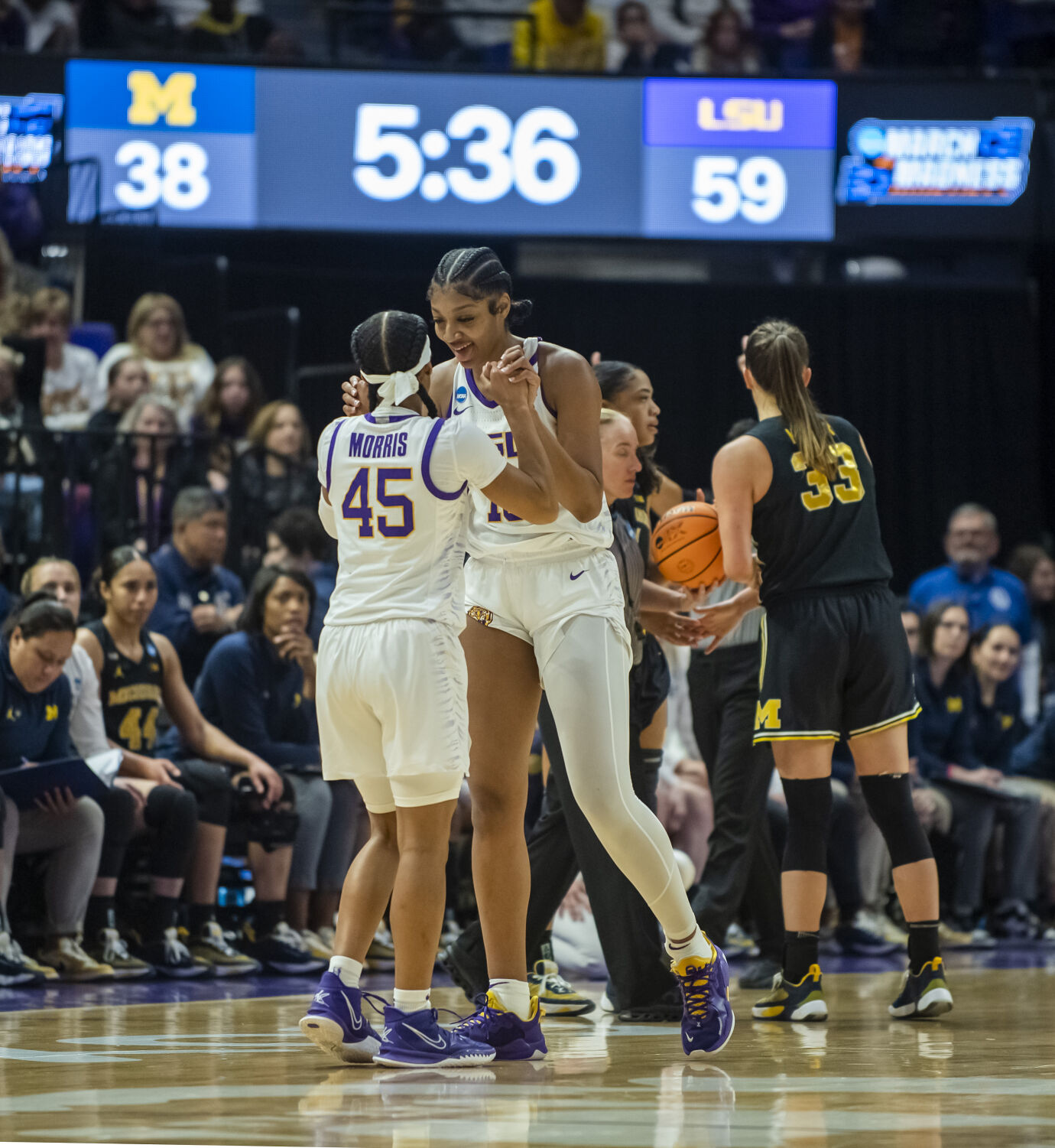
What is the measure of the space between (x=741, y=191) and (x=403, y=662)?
8304 millimetres

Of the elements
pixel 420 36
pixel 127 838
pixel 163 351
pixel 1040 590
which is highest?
pixel 420 36

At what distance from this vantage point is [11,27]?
10734 mm

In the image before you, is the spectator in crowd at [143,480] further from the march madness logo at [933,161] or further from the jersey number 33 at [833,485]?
the march madness logo at [933,161]

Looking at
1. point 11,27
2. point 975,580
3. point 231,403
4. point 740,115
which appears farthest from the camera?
point 740,115

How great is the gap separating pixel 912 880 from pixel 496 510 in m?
1.66

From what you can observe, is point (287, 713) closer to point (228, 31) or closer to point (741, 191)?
point (741, 191)

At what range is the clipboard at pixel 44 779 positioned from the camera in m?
5.52

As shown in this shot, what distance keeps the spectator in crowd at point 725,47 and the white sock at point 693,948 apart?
8.95 metres

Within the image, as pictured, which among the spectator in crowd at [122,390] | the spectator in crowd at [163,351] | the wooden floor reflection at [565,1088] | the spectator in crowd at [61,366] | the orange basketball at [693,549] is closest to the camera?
the wooden floor reflection at [565,1088]

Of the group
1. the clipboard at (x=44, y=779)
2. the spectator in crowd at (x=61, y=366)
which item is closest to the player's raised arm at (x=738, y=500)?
the clipboard at (x=44, y=779)

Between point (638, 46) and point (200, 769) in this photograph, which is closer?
point (200, 769)

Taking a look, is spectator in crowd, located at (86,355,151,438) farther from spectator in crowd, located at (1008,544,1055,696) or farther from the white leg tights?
spectator in crowd, located at (1008,544,1055,696)

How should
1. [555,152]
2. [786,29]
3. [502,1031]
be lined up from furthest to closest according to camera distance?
1. [786,29]
2. [555,152]
3. [502,1031]

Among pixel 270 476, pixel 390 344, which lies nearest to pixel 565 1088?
pixel 390 344
